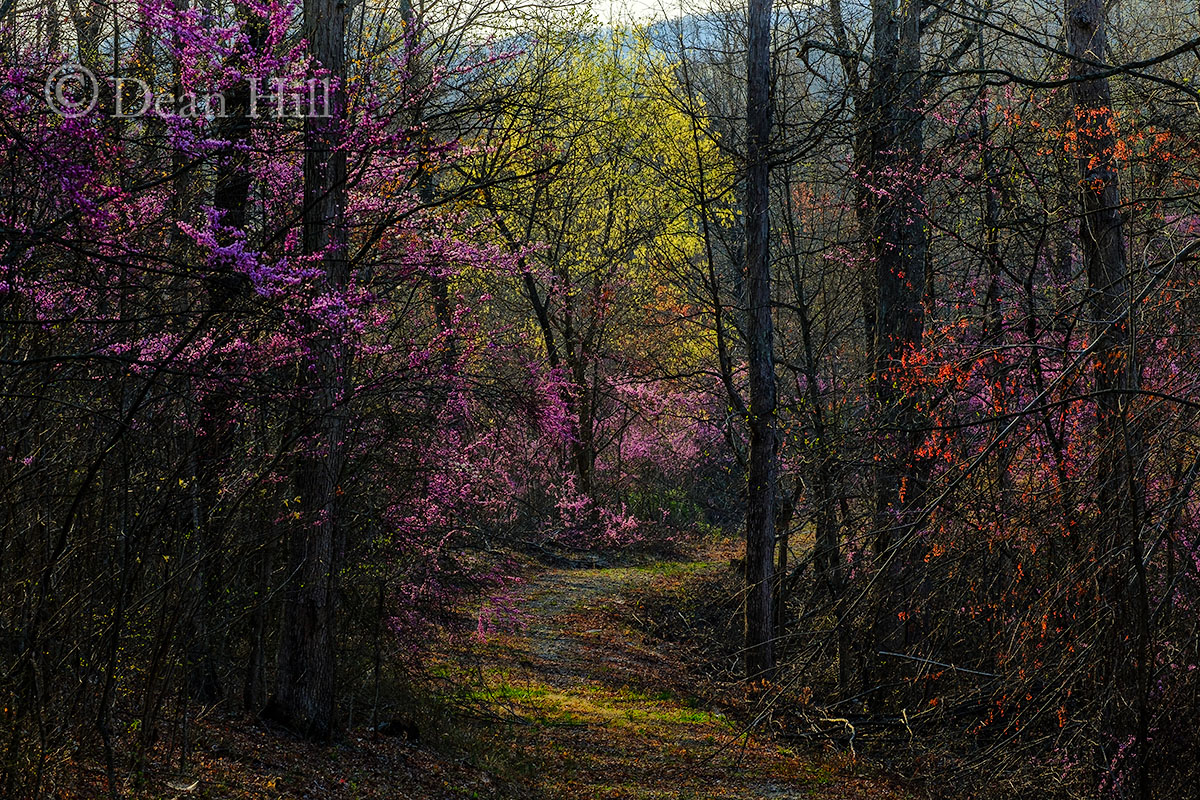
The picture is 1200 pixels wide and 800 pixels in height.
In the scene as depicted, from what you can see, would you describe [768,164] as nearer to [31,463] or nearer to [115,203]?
[115,203]

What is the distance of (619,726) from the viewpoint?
10.6 m

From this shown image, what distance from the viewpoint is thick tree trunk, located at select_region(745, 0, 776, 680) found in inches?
470

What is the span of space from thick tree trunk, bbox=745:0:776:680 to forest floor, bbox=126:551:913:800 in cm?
142

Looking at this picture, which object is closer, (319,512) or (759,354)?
(319,512)

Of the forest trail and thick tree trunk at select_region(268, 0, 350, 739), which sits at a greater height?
thick tree trunk at select_region(268, 0, 350, 739)

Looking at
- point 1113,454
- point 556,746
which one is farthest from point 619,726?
point 1113,454

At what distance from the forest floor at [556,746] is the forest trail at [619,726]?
0.08 feet

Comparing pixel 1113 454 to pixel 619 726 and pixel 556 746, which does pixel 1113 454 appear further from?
pixel 619 726

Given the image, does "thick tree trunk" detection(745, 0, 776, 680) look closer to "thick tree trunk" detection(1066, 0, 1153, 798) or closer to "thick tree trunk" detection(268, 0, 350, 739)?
"thick tree trunk" detection(1066, 0, 1153, 798)

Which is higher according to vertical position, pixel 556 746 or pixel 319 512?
pixel 319 512

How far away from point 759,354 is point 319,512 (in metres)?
6.64

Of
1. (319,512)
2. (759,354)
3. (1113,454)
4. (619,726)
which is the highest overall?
(759,354)

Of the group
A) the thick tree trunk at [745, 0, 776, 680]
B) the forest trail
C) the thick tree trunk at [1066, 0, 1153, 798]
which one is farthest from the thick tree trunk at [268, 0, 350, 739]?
the thick tree trunk at [745, 0, 776, 680]

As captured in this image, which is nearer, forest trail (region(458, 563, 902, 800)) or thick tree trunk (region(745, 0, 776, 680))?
forest trail (region(458, 563, 902, 800))
